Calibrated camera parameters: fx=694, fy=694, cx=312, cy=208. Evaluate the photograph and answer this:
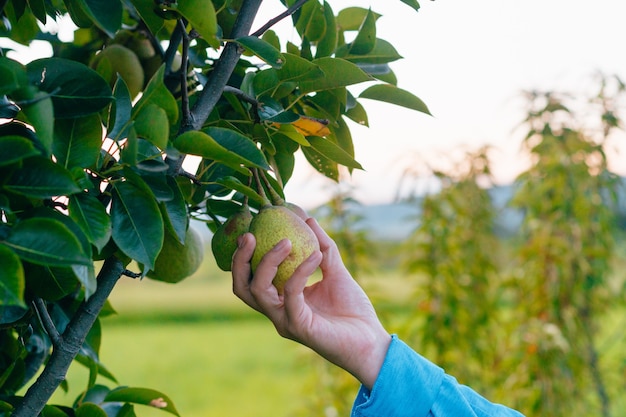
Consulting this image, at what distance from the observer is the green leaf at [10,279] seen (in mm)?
436

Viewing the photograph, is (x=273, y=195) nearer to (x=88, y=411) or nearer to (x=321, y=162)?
(x=321, y=162)

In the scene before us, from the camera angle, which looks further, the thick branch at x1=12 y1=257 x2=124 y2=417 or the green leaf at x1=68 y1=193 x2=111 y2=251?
the thick branch at x1=12 y1=257 x2=124 y2=417

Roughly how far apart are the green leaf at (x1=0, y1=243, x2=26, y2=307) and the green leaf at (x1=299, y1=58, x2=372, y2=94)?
Result: 0.34 metres

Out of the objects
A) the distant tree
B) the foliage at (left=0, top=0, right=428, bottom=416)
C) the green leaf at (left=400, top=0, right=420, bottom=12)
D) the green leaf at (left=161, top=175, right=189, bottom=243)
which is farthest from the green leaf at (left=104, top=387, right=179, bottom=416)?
the distant tree

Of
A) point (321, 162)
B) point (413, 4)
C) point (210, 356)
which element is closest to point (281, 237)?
point (321, 162)

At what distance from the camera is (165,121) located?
531mm

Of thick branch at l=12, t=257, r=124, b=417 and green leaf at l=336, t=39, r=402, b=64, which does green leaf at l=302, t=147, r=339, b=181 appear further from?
thick branch at l=12, t=257, r=124, b=417

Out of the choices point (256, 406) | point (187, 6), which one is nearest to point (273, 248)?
point (187, 6)

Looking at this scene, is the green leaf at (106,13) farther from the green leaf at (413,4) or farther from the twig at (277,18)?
the green leaf at (413,4)

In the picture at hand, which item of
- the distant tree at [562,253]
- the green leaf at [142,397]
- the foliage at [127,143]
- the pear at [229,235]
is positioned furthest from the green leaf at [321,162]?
the distant tree at [562,253]

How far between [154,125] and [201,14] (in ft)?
0.39

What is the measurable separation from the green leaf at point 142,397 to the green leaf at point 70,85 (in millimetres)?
358

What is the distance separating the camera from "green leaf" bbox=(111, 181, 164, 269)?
570 mm

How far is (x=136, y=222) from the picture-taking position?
0.58 meters
